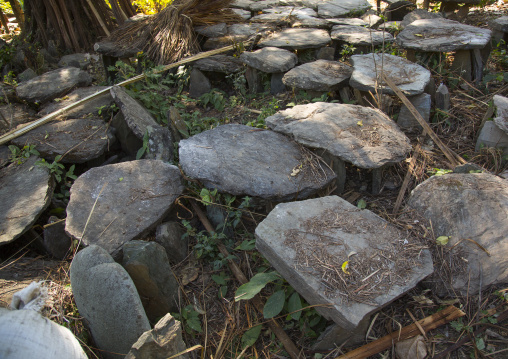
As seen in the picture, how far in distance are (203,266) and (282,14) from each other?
15.0 ft

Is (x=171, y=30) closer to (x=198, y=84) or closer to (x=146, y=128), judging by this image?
(x=198, y=84)

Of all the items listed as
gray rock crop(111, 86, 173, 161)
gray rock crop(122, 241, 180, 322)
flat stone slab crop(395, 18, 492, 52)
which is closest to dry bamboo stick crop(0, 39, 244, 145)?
gray rock crop(111, 86, 173, 161)

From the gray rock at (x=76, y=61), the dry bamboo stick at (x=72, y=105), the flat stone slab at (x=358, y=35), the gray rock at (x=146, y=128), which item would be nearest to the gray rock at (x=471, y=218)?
the gray rock at (x=146, y=128)

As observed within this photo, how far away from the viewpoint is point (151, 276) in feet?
7.64

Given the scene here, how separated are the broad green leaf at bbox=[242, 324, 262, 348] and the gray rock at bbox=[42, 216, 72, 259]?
159 centimetres

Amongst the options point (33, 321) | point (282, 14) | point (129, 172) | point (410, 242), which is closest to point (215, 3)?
point (282, 14)

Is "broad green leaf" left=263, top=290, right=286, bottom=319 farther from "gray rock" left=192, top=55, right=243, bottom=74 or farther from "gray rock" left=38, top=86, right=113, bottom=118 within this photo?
"gray rock" left=192, top=55, right=243, bottom=74

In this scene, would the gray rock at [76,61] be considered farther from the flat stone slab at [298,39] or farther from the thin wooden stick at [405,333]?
the thin wooden stick at [405,333]

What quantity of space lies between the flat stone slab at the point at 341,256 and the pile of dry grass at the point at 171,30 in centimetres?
336

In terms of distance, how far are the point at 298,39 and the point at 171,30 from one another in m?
1.76

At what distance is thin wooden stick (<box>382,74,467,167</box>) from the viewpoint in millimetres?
3267

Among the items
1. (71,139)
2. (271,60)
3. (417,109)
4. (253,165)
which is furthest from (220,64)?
(417,109)

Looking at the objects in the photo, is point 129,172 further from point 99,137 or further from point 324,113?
point 324,113

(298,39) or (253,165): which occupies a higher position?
(298,39)
